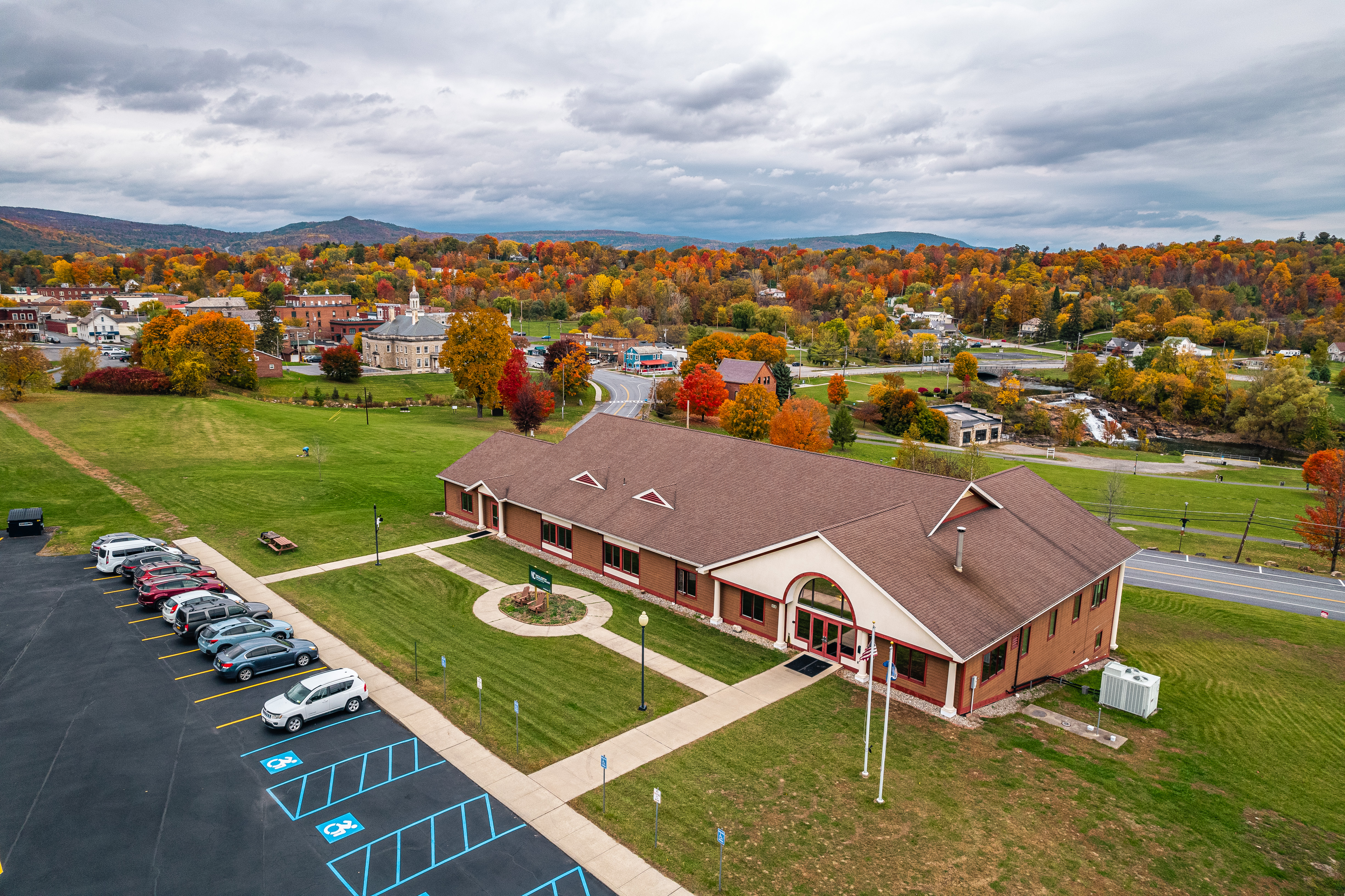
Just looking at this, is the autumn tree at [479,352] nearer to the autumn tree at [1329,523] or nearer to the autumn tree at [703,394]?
the autumn tree at [703,394]

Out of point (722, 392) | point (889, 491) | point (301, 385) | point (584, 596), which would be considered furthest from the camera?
point (301, 385)

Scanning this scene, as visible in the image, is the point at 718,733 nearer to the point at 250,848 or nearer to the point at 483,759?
the point at 483,759

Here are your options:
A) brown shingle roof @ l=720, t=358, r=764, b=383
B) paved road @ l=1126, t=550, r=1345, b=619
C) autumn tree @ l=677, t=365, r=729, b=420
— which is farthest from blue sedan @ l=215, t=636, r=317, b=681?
brown shingle roof @ l=720, t=358, r=764, b=383

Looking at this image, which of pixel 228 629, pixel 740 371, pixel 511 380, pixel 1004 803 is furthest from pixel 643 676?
pixel 740 371

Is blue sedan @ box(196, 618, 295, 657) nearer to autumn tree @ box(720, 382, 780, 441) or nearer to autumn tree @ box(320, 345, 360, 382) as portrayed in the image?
autumn tree @ box(720, 382, 780, 441)

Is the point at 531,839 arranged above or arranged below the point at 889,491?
below

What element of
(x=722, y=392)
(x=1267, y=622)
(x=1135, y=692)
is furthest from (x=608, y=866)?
(x=722, y=392)

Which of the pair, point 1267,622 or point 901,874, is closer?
point 901,874
